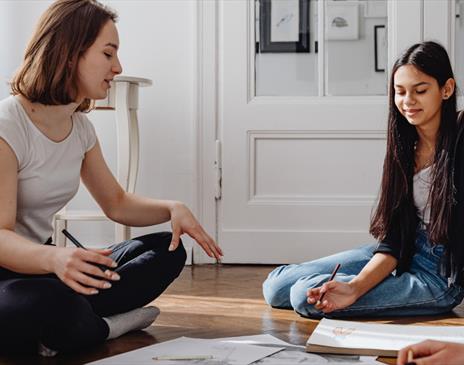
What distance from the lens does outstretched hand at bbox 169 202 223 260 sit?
1874mm

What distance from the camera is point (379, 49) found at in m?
3.39

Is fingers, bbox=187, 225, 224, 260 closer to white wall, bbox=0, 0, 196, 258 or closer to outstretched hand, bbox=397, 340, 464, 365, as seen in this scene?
outstretched hand, bbox=397, 340, 464, 365

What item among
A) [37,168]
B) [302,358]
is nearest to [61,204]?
[37,168]

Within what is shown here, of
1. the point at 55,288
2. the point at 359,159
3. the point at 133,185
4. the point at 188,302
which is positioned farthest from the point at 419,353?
the point at 359,159

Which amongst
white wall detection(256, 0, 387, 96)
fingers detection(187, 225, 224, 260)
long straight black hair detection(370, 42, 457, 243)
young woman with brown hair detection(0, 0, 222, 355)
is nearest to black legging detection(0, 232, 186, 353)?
young woman with brown hair detection(0, 0, 222, 355)

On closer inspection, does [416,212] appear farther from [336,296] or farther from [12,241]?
[12,241]

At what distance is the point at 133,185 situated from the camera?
10.2ft

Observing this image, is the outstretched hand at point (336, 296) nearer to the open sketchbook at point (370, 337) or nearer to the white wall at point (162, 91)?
the open sketchbook at point (370, 337)

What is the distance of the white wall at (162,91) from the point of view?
3443 mm

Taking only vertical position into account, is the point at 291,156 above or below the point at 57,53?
below

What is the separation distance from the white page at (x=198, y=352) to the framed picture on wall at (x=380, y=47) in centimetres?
190

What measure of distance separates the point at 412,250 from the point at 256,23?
1507 millimetres

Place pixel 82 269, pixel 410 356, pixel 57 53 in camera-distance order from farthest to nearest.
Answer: pixel 57 53, pixel 82 269, pixel 410 356

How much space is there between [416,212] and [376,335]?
515mm
